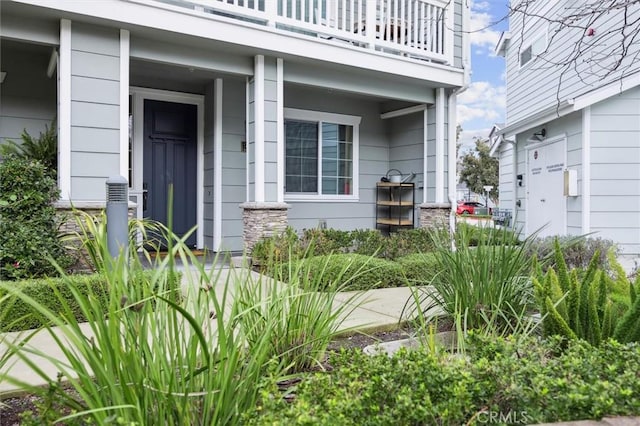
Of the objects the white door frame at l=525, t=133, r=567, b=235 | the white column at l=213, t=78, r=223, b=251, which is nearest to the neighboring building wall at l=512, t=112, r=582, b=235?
the white door frame at l=525, t=133, r=567, b=235

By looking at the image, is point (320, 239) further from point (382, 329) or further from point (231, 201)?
point (382, 329)

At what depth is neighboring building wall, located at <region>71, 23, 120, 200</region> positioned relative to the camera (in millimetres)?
5199

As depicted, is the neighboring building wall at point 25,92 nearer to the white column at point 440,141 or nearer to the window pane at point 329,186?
the window pane at point 329,186

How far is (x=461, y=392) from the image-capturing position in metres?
1.54

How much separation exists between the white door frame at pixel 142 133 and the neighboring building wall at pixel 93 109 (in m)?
1.72

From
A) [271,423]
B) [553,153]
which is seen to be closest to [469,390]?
[271,423]

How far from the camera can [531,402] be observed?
5.29ft

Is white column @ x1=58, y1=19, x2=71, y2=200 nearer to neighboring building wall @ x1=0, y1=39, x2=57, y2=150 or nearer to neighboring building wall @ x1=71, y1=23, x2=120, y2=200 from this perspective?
neighboring building wall @ x1=71, y1=23, x2=120, y2=200

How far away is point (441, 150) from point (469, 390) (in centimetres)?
700

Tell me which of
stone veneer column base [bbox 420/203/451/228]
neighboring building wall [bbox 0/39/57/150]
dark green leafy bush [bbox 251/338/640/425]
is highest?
neighboring building wall [bbox 0/39/57/150]

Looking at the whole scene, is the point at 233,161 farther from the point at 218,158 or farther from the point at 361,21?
the point at 361,21

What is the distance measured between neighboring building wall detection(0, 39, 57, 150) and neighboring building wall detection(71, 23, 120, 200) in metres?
1.07

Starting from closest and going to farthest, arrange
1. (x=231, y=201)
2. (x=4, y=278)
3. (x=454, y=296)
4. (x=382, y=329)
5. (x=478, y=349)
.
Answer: (x=478, y=349) < (x=454, y=296) < (x=382, y=329) < (x=4, y=278) < (x=231, y=201)

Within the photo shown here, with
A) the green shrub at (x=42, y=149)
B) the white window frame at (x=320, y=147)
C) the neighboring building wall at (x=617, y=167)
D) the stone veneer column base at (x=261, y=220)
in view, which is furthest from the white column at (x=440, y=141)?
the green shrub at (x=42, y=149)
